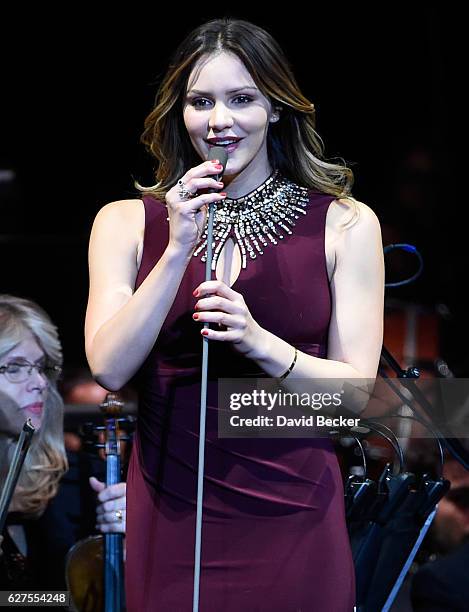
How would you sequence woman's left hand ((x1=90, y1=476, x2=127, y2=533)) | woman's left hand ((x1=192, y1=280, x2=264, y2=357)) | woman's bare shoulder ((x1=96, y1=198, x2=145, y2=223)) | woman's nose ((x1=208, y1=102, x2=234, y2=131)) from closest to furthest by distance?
woman's left hand ((x1=192, y1=280, x2=264, y2=357))
woman's nose ((x1=208, y1=102, x2=234, y2=131))
woman's bare shoulder ((x1=96, y1=198, x2=145, y2=223))
woman's left hand ((x1=90, y1=476, x2=127, y2=533))

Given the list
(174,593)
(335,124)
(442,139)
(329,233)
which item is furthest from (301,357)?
(442,139)

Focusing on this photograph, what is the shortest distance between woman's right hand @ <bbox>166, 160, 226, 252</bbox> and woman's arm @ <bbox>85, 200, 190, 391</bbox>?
2 cm

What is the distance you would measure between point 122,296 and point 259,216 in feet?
0.89

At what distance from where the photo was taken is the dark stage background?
4547 millimetres

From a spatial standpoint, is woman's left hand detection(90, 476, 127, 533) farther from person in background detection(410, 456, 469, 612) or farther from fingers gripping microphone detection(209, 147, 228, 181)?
fingers gripping microphone detection(209, 147, 228, 181)

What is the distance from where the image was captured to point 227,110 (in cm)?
165

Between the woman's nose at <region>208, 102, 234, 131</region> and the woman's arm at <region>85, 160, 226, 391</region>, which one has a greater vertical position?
the woman's nose at <region>208, 102, 234, 131</region>

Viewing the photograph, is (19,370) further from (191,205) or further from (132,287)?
(191,205)

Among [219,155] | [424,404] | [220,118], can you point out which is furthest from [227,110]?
[424,404]

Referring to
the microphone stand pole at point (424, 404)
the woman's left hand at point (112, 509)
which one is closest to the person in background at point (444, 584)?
the microphone stand pole at point (424, 404)

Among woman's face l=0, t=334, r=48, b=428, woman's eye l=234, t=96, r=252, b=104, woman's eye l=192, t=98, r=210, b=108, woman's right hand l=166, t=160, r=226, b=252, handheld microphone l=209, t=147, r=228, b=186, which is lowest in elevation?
woman's face l=0, t=334, r=48, b=428

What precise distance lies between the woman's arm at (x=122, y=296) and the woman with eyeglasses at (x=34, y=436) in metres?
0.98

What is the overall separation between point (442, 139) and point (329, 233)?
344 cm

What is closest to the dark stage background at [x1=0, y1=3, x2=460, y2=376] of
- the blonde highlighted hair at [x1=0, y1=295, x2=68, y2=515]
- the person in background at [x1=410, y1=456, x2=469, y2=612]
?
the blonde highlighted hair at [x1=0, y1=295, x2=68, y2=515]
